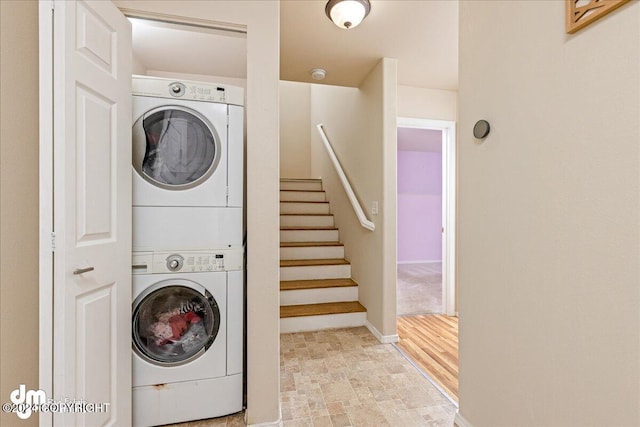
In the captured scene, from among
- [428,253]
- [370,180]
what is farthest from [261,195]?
[428,253]

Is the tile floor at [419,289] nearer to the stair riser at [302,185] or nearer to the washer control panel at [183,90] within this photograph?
the stair riser at [302,185]

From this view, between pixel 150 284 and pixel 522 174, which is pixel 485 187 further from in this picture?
pixel 150 284

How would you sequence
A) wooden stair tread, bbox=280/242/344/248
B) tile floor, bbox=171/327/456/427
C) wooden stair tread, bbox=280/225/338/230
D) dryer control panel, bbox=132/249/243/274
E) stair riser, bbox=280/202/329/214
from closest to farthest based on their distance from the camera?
dryer control panel, bbox=132/249/243/274, tile floor, bbox=171/327/456/427, wooden stair tread, bbox=280/242/344/248, wooden stair tread, bbox=280/225/338/230, stair riser, bbox=280/202/329/214

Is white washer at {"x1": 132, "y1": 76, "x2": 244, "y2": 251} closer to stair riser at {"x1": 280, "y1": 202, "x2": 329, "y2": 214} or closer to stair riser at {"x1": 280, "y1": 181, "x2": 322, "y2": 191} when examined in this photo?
stair riser at {"x1": 280, "y1": 202, "x2": 329, "y2": 214}

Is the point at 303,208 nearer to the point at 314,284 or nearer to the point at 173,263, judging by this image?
the point at 314,284

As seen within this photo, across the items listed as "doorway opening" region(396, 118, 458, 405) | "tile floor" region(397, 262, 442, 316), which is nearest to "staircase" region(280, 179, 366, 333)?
"doorway opening" region(396, 118, 458, 405)

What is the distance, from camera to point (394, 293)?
2688 mm

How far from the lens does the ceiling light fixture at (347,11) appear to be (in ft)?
5.93

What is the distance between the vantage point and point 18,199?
1.17 meters

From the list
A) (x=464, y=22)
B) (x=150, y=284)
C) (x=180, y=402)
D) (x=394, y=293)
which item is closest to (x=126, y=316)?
(x=150, y=284)

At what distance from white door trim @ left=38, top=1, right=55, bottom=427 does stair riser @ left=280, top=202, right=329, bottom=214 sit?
3024 millimetres

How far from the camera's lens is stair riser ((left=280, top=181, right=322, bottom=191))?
4.63 meters

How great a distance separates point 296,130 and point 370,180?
10.2 feet

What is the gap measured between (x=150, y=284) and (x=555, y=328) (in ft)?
6.17
